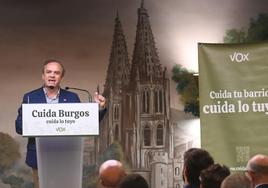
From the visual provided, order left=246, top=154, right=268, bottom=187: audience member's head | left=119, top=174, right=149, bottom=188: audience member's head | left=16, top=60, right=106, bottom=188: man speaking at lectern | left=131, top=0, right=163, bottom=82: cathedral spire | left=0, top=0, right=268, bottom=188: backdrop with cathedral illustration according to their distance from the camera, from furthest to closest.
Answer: left=131, top=0, right=163, bottom=82: cathedral spire, left=0, top=0, right=268, bottom=188: backdrop with cathedral illustration, left=16, top=60, right=106, bottom=188: man speaking at lectern, left=246, top=154, right=268, bottom=187: audience member's head, left=119, top=174, right=149, bottom=188: audience member's head

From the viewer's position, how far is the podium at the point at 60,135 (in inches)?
129

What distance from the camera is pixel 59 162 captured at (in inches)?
130

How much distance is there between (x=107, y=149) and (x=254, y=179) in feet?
13.1

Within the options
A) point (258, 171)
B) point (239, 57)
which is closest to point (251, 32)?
point (239, 57)

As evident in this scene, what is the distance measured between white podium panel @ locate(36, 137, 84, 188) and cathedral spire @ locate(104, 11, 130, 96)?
409 cm

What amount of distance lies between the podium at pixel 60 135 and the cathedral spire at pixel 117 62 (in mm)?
4014

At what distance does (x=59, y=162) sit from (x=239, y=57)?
3.27 metres

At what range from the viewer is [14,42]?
7414mm

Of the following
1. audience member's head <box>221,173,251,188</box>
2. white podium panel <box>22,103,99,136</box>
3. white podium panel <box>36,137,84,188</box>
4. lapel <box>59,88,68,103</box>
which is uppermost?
lapel <box>59,88,68,103</box>

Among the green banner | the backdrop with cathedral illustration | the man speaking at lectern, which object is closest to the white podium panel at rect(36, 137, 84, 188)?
the man speaking at lectern

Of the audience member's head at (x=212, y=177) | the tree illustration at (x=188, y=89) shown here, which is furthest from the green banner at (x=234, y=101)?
the audience member's head at (x=212, y=177)

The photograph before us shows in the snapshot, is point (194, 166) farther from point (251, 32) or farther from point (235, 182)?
point (251, 32)

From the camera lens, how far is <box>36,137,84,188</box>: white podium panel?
3266mm

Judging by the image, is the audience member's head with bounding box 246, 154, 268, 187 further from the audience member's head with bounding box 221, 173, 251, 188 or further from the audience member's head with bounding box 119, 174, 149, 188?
the audience member's head with bounding box 119, 174, 149, 188
